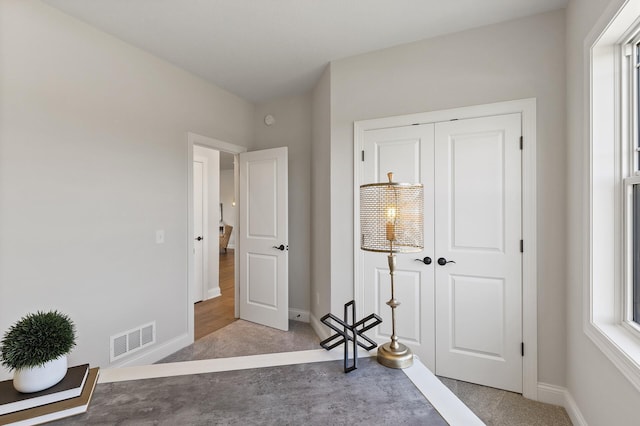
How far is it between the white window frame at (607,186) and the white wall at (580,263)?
6cm

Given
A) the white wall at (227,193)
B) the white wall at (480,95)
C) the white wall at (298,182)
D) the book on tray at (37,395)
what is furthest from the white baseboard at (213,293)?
the white wall at (227,193)

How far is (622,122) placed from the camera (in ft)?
5.11

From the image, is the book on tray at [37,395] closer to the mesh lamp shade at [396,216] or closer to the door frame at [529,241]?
the mesh lamp shade at [396,216]

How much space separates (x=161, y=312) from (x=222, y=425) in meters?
2.27

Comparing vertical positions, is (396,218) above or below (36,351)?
above

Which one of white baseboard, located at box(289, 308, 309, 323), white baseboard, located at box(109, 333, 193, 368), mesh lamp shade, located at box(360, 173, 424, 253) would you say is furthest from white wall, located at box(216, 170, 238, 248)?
mesh lamp shade, located at box(360, 173, 424, 253)

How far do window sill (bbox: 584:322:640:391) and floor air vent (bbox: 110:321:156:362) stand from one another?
10.1ft

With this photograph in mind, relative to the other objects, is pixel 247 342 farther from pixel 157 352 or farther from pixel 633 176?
pixel 633 176

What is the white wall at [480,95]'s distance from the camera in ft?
6.68

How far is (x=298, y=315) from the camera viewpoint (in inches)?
141

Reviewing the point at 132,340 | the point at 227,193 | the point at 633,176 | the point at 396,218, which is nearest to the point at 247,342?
the point at 132,340

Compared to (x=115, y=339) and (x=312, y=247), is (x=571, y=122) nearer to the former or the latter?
(x=312, y=247)

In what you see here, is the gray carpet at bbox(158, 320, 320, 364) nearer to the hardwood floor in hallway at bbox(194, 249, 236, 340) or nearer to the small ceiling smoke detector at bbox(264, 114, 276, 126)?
the hardwood floor in hallway at bbox(194, 249, 236, 340)

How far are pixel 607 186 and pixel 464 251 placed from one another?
0.90 m
